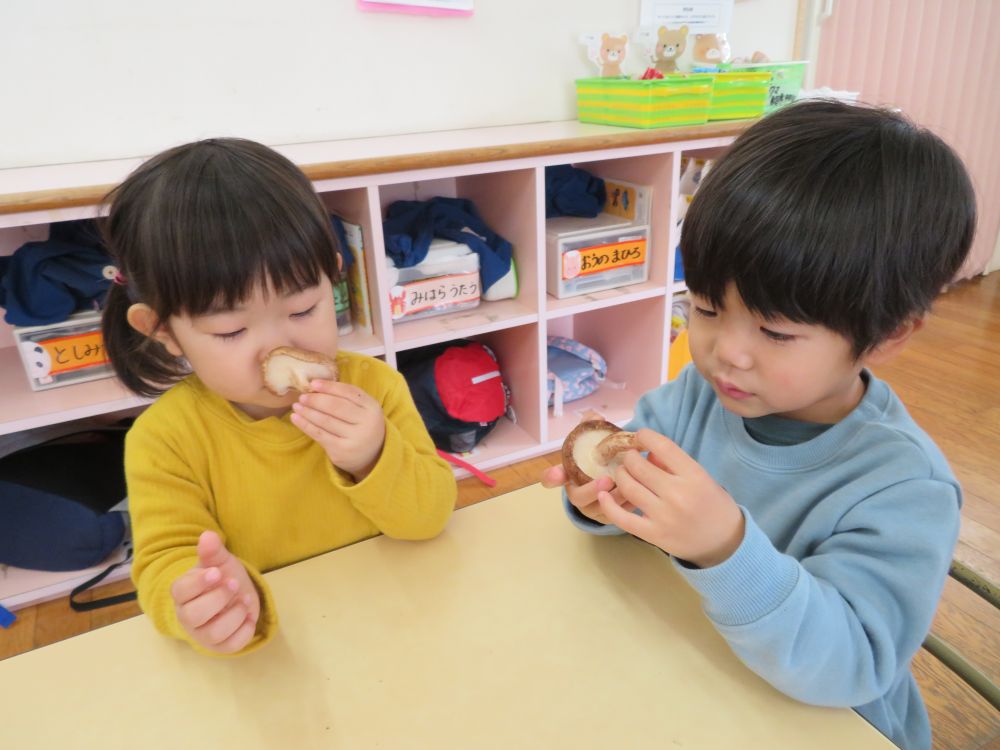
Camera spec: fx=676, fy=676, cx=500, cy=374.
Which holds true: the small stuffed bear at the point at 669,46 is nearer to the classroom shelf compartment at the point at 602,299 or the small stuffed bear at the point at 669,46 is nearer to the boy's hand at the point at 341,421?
the classroom shelf compartment at the point at 602,299

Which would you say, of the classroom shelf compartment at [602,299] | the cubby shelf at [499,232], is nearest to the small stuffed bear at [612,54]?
the cubby shelf at [499,232]

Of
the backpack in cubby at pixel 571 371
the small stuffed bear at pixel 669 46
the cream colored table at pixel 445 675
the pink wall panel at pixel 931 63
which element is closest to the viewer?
the cream colored table at pixel 445 675

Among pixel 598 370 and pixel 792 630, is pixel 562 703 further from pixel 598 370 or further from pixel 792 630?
pixel 598 370

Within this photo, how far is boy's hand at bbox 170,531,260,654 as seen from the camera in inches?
19.8

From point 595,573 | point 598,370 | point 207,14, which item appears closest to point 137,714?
point 595,573

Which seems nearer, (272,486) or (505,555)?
(505,555)

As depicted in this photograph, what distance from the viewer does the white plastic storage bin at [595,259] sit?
1.77 metres

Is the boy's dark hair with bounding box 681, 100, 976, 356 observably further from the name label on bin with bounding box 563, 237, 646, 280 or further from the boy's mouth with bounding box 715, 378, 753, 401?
the name label on bin with bounding box 563, 237, 646, 280

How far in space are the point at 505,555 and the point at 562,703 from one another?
0.56ft

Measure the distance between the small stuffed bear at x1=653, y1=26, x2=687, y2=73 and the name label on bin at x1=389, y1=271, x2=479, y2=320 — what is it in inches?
33.9

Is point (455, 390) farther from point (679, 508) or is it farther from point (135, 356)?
point (679, 508)

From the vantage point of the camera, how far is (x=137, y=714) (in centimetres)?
49

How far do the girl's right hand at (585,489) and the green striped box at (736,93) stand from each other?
5.04 ft

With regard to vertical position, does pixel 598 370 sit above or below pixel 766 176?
below
